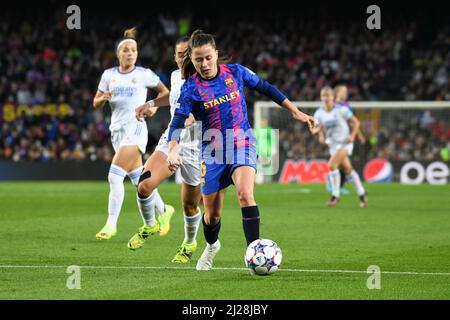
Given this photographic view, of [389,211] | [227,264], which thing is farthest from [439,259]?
[389,211]

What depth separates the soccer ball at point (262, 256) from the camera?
7.98 m

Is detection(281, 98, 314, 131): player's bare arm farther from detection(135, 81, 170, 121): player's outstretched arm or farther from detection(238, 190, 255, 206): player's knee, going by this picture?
detection(135, 81, 170, 121): player's outstretched arm

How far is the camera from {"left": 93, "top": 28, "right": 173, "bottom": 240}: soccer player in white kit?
1180cm

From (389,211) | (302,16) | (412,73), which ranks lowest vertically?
(389,211)

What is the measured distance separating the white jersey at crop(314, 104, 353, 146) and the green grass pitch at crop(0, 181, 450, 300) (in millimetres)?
1451

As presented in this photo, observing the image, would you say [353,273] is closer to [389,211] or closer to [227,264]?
[227,264]

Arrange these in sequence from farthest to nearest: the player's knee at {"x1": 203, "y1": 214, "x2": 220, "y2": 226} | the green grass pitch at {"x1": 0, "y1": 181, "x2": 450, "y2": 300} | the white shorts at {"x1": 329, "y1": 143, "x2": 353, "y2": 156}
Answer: the white shorts at {"x1": 329, "y1": 143, "x2": 353, "y2": 156} → the player's knee at {"x1": 203, "y1": 214, "x2": 220, "y2": 226} → the green grass pitch at {"x1": 0, "y1": 181, "x2": 450, "y2": 300}

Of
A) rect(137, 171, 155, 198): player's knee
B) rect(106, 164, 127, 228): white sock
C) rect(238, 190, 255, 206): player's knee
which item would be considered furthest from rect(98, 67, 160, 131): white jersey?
rect(238, 190, 255, 206): player's knee

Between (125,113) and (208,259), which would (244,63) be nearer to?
(125,113)

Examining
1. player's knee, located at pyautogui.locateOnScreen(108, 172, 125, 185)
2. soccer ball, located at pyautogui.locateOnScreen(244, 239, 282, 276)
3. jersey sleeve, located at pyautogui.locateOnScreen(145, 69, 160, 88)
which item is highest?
jersey sleeve, located at pyautogui.locateOnScreen(145, 69, 160, 88)

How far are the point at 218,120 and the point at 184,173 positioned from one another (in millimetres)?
1420

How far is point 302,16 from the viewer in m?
36.8
